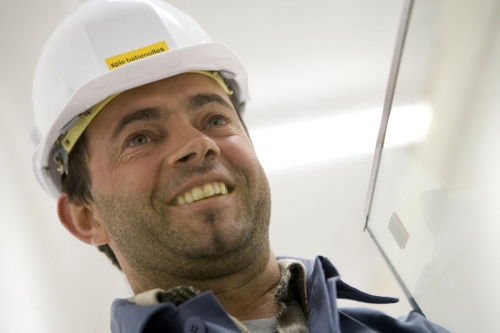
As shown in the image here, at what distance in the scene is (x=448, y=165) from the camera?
3.47ft

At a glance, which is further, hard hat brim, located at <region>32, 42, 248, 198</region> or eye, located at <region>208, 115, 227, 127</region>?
eye, located at <region>208, 115, 227, 127</region>

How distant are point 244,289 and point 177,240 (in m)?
0.21

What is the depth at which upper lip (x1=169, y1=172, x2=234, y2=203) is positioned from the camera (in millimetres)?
1083

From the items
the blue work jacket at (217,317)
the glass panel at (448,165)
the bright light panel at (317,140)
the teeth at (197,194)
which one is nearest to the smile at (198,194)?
the teeth at (197,194)

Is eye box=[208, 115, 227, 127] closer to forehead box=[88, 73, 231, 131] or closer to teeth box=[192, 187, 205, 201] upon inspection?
forehead box=[88, 73, 231, 131]

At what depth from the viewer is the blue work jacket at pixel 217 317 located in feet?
2.95

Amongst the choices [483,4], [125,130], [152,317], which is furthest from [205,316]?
[483,4]

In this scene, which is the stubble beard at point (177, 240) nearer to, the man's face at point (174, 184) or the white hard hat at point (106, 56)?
the man's face at point (174, 184)

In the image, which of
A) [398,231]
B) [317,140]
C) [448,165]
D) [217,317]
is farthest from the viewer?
[317,140]

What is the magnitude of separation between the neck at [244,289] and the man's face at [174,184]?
0.03m

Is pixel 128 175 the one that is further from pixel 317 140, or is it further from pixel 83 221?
pixel 317 140

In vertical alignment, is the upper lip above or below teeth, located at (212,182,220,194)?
above

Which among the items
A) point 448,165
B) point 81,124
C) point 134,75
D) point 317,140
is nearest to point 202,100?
A: point 134,75

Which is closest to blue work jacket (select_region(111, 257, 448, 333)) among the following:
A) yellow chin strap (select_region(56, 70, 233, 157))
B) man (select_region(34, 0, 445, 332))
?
man (select_region(34, 0, 445, 332))
